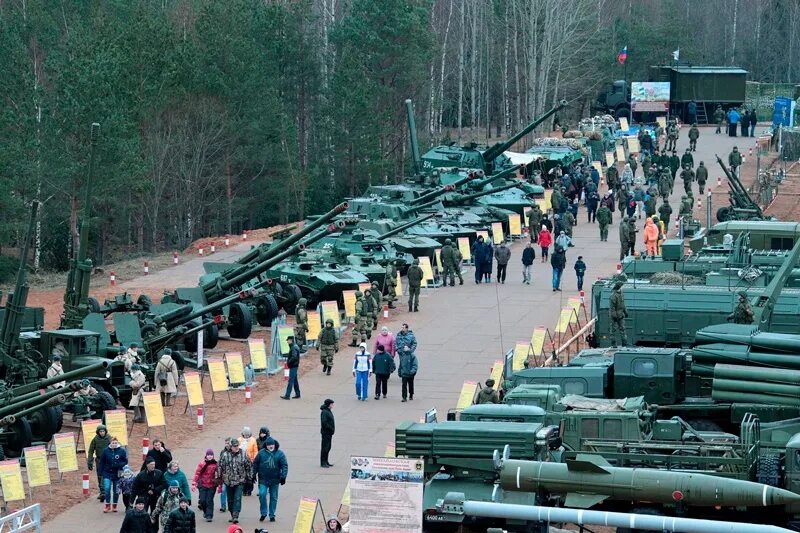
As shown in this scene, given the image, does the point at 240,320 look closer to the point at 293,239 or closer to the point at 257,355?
the point at 293,239

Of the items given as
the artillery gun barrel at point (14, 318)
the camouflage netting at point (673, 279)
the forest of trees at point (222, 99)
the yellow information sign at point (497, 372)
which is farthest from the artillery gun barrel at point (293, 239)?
the forest of trees at point (222, 99)

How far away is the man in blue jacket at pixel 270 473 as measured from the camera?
23.7m

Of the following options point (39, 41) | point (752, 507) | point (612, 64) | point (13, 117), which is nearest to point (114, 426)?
point (752, 507)

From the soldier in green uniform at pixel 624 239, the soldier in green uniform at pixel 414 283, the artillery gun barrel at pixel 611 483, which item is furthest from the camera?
the soldier in green uniform at pixel 624 239

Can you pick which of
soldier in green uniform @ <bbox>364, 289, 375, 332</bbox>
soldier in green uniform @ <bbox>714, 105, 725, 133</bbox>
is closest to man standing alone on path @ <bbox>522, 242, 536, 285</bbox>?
soldier in green uniform @ <bbox>364, 289, 375, 332</bbox>

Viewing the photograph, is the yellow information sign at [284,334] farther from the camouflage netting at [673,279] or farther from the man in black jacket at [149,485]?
the man in black jacket at [149,485]

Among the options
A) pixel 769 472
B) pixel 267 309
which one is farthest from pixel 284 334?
pixel 769 472

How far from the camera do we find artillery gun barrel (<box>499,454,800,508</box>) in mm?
21188

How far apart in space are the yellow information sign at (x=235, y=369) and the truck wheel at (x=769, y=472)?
12.1m

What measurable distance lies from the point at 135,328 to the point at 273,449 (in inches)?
377

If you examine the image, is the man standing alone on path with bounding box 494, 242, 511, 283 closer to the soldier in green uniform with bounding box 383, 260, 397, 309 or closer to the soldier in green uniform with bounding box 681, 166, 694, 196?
the soldier in green uniform with bounding box 383, 260, 397, 309

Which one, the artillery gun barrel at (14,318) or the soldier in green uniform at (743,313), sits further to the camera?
the soldier in green uniform at (743,313)

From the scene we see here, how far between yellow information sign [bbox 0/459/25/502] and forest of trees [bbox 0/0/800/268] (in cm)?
3156

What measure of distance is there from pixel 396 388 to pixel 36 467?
9001 mm
